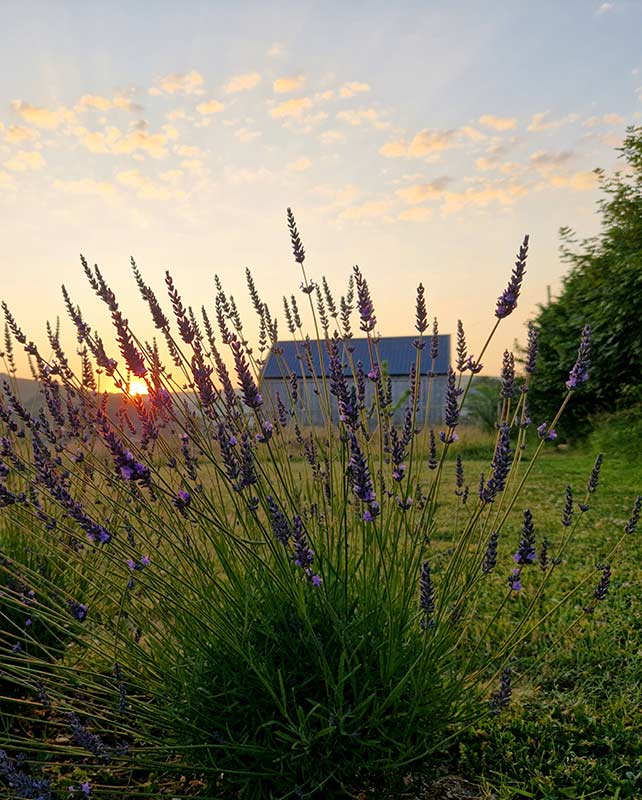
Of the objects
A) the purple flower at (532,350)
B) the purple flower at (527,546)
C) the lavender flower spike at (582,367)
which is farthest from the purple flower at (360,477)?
the purple flower at (532,350)

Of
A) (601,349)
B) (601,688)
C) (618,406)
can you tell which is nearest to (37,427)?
(601,688)

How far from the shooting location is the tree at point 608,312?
29.8 feet

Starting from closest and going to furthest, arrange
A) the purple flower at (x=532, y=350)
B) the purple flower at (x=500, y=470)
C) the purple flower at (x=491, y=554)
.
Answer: the purple flower at (x=500, y=470)
the purple flower at (x=491, y=554)
the purple flower at (x=532, y=350)


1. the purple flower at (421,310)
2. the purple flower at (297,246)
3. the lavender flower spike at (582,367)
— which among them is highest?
the purple flower at (297,246)

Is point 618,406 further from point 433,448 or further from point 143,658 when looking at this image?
point 143,658

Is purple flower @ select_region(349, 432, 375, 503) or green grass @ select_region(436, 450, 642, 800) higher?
purple flower @ select_region(349, 432, 375, 503)

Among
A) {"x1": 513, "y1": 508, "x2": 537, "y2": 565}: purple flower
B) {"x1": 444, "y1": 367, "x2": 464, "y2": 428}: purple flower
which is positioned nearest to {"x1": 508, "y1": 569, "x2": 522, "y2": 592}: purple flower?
{"x1": 513, "y1": 508, "x2": 537, "y2": 565}: purple flower

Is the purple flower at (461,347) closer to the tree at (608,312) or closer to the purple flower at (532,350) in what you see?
the purple flower at (532,350)

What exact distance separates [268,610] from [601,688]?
5.78ft

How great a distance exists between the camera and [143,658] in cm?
183

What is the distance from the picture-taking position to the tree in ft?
29.8

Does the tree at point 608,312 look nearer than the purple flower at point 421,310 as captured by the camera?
No

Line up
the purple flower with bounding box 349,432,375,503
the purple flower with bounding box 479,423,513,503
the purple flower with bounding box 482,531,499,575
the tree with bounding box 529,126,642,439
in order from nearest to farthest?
the purple flower with bounding box 349,432,375,503 < the purple flower with bounding box 479,423,513,503 < the purple flower with bounding box 482,531,499,575 < the tree with bounding box 529,126,642,439

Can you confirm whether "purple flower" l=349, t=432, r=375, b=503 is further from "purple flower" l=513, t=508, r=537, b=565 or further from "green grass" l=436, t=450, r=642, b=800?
"green grass" l=436, t=450, r=642, b=800
